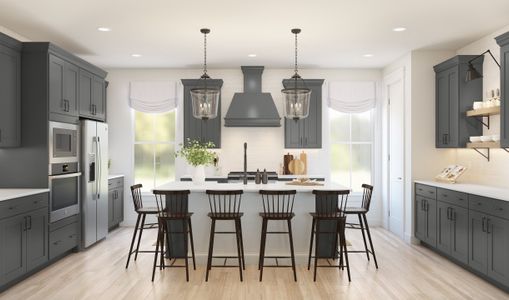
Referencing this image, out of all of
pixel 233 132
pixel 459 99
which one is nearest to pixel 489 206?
pixel 459 99

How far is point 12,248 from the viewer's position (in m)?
4.36

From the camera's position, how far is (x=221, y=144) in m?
8.02

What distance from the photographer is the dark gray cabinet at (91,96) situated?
6199mm

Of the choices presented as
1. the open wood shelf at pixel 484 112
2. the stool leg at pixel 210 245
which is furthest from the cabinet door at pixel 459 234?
the stool leg at pixel 210 245

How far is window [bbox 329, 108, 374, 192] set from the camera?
819cm

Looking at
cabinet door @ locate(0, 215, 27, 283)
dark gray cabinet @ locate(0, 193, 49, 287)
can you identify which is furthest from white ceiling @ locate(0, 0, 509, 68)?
cabinet door @ locate(0, 215, 27, 283)

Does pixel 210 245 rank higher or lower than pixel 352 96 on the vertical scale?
lower

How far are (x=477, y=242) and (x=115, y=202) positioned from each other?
5.52 metres

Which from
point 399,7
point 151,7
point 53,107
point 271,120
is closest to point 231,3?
point 151,7

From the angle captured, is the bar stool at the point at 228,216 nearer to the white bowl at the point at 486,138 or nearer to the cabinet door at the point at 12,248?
the cabinet door at the point at 12,248

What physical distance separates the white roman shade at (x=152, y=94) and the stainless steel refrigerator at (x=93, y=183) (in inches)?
58.3

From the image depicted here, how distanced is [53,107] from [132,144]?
2833mm

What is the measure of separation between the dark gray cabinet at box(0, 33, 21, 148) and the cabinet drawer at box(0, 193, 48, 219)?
666mm

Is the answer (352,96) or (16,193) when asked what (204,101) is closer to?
(16,193)
